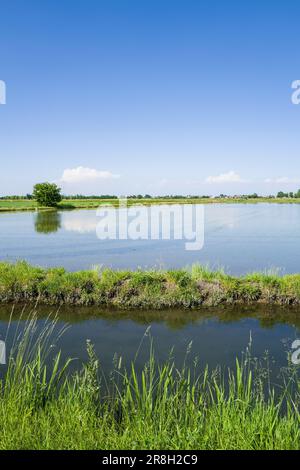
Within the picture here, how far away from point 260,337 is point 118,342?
372 centimetres

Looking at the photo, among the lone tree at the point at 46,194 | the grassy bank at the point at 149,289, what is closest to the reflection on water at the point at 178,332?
the grassy bank at the point at 149,289

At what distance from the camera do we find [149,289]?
1225 cm

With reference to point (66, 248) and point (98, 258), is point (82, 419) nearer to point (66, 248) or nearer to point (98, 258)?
point (98, 258)

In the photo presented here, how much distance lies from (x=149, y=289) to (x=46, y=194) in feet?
263

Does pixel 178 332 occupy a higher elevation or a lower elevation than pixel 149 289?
lower

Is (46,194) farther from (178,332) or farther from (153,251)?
(178,332)

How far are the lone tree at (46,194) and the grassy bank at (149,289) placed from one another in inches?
3029

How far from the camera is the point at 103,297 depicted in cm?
1233

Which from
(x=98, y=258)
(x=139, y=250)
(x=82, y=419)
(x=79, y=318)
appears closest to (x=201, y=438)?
(x=82, y=419)

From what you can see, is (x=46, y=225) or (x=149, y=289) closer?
(x=149, y=289)

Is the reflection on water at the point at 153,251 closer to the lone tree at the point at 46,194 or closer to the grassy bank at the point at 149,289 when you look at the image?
the grassy bank at the point at 149,289

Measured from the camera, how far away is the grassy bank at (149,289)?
12.0 meters

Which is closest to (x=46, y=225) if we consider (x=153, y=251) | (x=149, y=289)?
(x=153, y=251)
